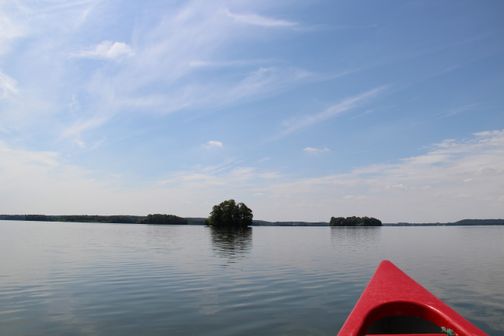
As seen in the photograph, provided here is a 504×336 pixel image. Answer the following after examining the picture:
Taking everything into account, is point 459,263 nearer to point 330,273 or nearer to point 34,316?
point 330,273

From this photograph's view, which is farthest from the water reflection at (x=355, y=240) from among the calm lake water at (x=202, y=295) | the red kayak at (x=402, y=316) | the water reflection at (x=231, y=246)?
the red kayak at (x=402, y=316)

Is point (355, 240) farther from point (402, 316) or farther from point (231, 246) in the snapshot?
point (402, 316)

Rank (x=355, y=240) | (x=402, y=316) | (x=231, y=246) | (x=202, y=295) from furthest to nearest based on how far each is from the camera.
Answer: (x=355, y=240)
(x=231, y=246)
(x=202, y=295)
(x=402, y=316)

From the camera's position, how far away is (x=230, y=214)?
4596 inches

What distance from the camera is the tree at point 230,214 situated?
116562mm

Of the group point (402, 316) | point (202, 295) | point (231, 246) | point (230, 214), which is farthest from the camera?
point (230, 214)

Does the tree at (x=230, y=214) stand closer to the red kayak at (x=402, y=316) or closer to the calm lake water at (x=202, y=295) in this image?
the calm lake water at (x=202, y=295)

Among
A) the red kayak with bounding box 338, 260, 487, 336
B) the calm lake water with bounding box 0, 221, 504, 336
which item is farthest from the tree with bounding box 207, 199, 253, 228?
the red kayak with bounding box 338, 260, 487, 336

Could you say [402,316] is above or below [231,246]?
above

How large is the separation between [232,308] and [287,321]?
8.10ft

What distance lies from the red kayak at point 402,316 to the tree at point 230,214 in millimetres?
106765

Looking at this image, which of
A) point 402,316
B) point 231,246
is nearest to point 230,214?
point 231,246

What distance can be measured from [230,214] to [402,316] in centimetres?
10825

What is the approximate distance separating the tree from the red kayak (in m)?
107
